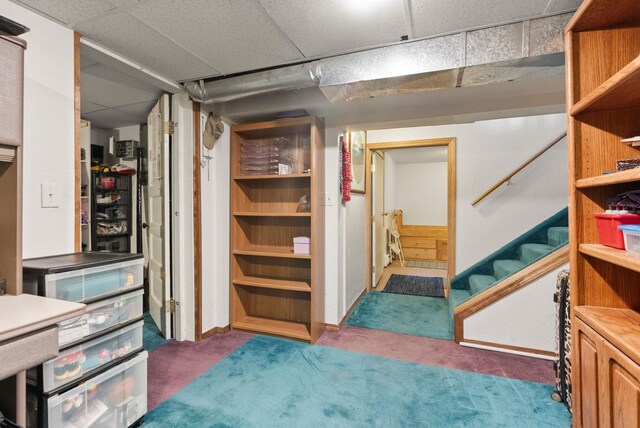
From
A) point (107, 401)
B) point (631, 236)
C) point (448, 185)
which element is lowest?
point (107, 401)

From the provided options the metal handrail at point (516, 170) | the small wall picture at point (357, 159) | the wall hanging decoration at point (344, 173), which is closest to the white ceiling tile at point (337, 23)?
the wall hanging decoration at point (344, 173)

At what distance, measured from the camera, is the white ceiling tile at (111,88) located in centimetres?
232

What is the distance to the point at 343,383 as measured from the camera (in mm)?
2029

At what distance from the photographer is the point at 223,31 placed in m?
1.73

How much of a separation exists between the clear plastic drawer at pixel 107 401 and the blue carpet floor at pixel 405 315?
1978 mm

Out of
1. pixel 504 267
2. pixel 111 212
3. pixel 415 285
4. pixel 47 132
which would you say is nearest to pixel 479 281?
pixel 504 267

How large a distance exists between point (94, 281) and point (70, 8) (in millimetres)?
1382

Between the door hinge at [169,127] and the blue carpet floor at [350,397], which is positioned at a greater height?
the door hinge at [169,127]

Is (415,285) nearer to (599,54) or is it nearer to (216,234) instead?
(216,234)

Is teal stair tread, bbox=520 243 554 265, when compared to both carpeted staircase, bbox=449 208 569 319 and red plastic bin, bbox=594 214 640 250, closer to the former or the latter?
carpeted staircase, bbox=449 208 569 319

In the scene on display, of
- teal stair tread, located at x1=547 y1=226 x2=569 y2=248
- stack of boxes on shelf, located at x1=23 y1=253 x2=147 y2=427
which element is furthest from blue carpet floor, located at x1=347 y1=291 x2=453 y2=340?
stack of boxes on shelf, located at x1=23 y1=253 x2=147 y2=427

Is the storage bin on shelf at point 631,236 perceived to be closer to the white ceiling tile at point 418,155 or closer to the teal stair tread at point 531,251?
the teal stair tread at point 531,251

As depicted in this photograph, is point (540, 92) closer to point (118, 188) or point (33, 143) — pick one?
point (33, 143)

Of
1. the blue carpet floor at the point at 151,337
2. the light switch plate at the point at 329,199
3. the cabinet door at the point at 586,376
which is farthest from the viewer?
the light switch plate at the point at 329,199
